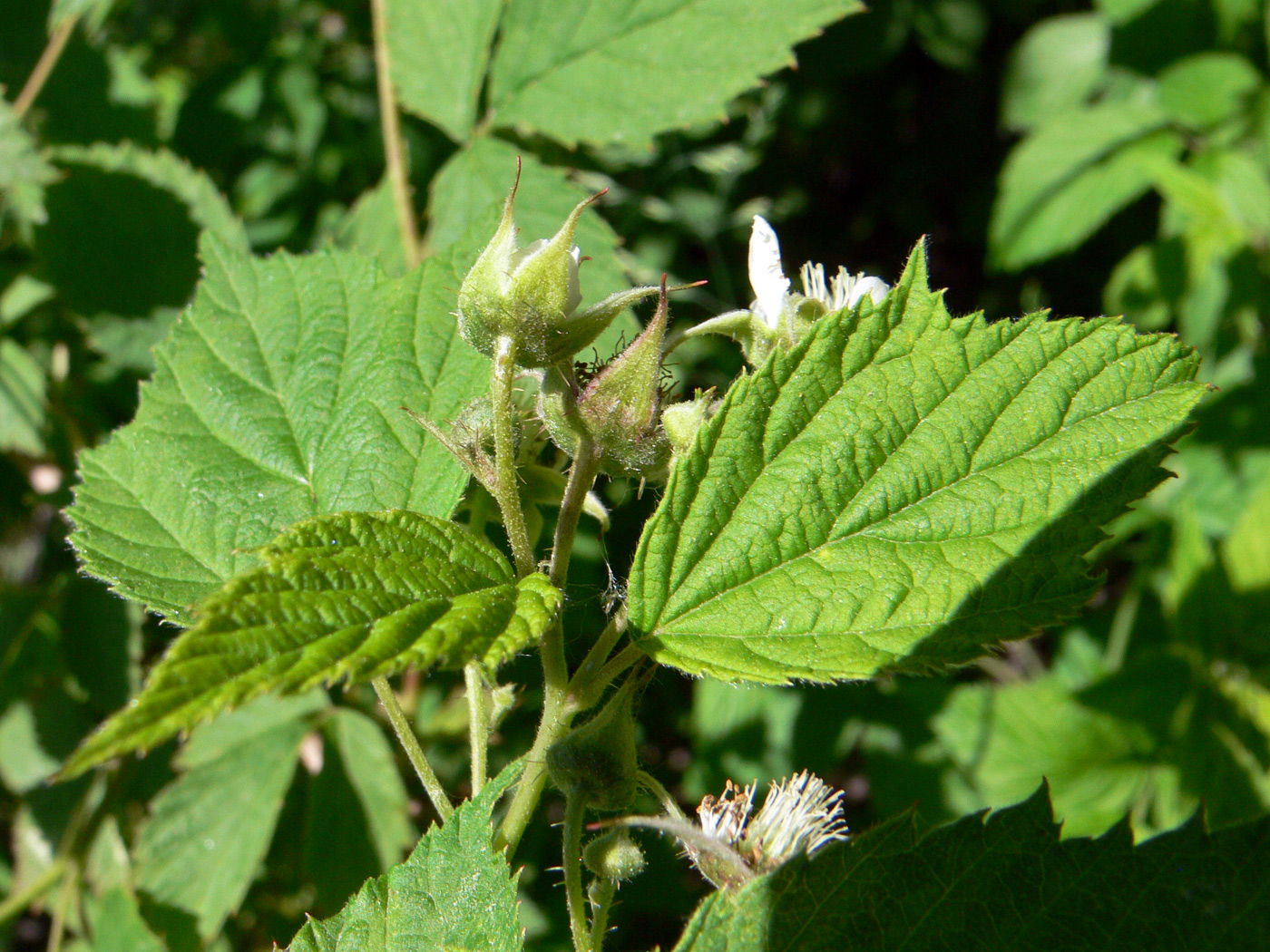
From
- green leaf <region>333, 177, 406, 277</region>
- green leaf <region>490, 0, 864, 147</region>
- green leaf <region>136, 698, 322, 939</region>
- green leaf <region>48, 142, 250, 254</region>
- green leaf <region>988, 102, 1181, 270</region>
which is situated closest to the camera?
green leaf <region>490, 0, 864, 147</region>

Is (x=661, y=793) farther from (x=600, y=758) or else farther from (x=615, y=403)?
(x=615, y=403)

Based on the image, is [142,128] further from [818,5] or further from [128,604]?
[818,5]

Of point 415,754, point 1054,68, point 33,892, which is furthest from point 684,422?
point 1054,68

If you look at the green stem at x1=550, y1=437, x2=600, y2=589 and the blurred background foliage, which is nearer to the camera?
the green stem at x1=550, y1=437, x2=600, y2=589

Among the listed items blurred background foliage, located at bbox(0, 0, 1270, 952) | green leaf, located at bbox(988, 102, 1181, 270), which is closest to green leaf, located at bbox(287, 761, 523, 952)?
blurred background foliage, located at bbox(0, 0, 1270, 952)

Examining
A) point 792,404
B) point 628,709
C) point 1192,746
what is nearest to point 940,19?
point 1192,746

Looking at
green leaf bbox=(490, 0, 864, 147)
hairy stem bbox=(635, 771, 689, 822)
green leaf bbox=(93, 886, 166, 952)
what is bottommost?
green leaf bbox=(93, 886, 166, 952)

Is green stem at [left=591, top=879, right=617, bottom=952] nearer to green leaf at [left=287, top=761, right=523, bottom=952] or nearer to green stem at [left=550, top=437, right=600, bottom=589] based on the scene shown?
green leaf at [left=287, top=761, right=523, bottom=952]

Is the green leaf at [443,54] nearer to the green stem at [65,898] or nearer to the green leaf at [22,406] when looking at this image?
the green leaf at [22,406]
